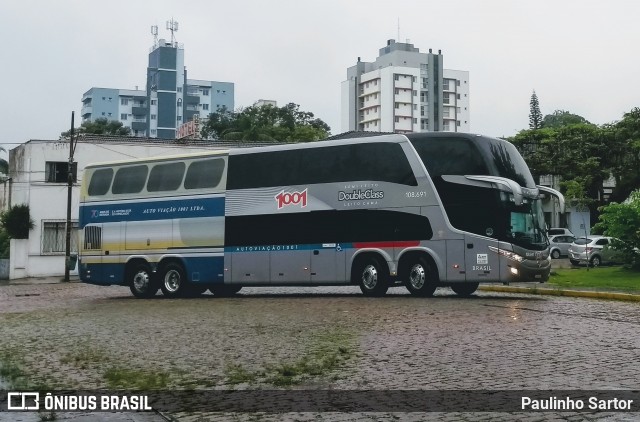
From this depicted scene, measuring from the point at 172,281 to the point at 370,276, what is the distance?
7.20 meters

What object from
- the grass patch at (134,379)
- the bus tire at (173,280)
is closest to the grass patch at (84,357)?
the grass patch at (134,379)

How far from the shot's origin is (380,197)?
73.7 ft

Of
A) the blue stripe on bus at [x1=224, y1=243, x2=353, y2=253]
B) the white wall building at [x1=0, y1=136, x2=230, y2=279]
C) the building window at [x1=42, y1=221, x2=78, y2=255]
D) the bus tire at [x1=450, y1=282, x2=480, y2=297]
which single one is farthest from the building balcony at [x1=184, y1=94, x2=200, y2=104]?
the bus tire at [x1=450, y1=282, x2=480, y2=297]

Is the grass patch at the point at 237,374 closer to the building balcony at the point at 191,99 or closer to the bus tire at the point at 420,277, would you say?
the bus tire at the point at 420,277

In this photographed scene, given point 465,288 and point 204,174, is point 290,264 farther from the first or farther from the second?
point 465,288

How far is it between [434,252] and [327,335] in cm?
918

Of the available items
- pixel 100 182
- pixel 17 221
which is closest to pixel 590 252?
pixel 100 182

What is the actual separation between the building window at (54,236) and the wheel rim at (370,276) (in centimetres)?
2585

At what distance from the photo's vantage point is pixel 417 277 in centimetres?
2206

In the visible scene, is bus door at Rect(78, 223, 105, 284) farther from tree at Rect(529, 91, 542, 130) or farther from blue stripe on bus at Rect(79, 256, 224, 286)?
tree at Rect(529, 91, 542, 130)

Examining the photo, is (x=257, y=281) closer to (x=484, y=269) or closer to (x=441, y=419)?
(x=484, y=269)

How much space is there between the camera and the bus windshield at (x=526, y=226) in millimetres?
21125

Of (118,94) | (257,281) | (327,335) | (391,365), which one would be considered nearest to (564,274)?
(257,281)

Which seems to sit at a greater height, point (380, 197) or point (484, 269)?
point (380, 197)
